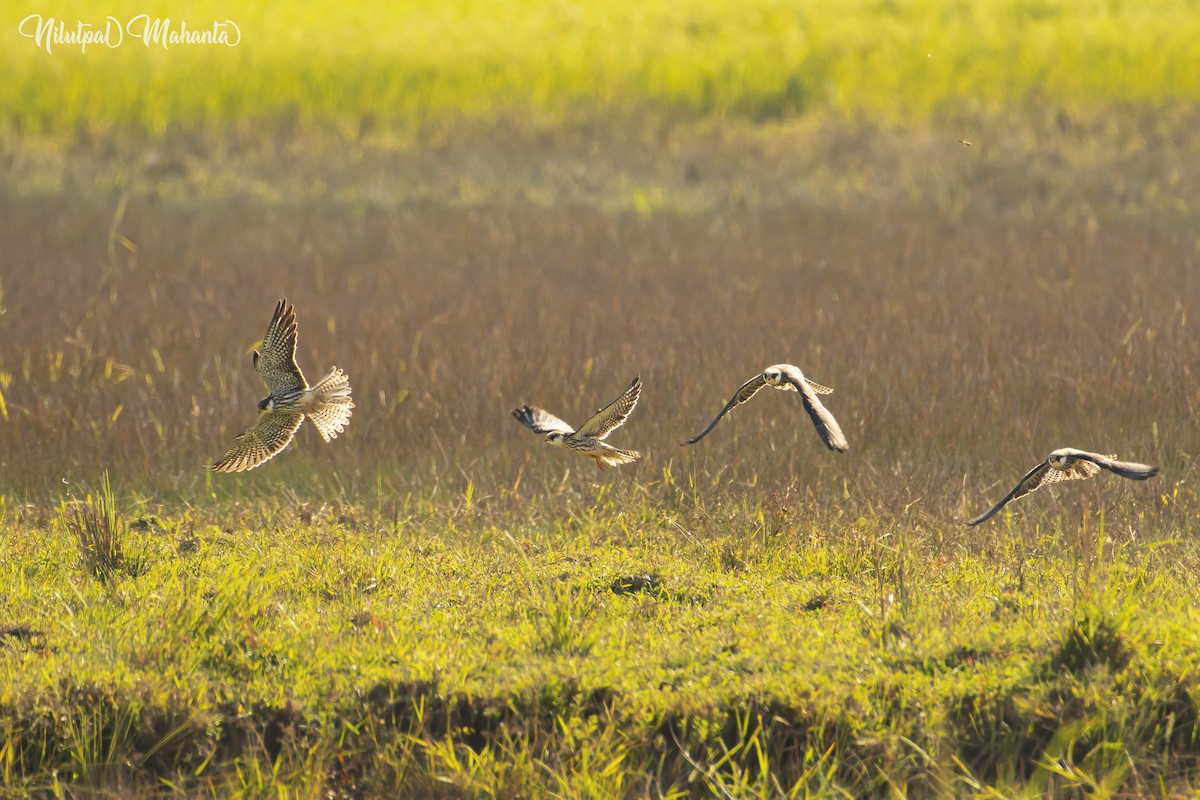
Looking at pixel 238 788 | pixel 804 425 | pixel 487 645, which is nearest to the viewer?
pixel 238 788

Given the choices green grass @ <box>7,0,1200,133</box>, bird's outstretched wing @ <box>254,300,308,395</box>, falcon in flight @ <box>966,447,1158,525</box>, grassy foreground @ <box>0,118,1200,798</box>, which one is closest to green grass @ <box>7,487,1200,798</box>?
grassy foreground @ <box>0,118,1200,798</box>

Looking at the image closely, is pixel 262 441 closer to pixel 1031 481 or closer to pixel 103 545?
pixel 103 545

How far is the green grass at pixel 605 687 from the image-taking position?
3.82m

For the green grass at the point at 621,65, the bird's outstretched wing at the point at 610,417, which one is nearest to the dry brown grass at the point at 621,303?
the green grass at the point at 621,65

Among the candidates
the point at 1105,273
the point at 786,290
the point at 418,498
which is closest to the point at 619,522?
the point at 418,498

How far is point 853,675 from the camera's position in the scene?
3.99 metres

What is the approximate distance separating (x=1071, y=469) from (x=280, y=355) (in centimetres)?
229

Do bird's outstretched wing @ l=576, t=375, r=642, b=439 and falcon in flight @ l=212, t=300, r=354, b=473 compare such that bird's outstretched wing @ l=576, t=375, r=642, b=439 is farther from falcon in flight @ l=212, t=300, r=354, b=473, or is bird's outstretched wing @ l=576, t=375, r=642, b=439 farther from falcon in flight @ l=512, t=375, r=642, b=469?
falcon in flight @ l=212, t=300, r=354, b=473

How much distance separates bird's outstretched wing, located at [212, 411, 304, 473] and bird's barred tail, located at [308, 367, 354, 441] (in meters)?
0.09

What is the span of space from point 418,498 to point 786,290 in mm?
4125

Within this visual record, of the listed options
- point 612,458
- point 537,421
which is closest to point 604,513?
point 612,458

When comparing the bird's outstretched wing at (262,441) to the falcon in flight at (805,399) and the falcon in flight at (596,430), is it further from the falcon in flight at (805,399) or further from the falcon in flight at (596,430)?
the falcon in flight at (805,399)

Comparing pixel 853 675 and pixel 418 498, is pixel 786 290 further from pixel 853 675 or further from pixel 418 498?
pixel 853 675

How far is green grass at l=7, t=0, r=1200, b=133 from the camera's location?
16609mm
